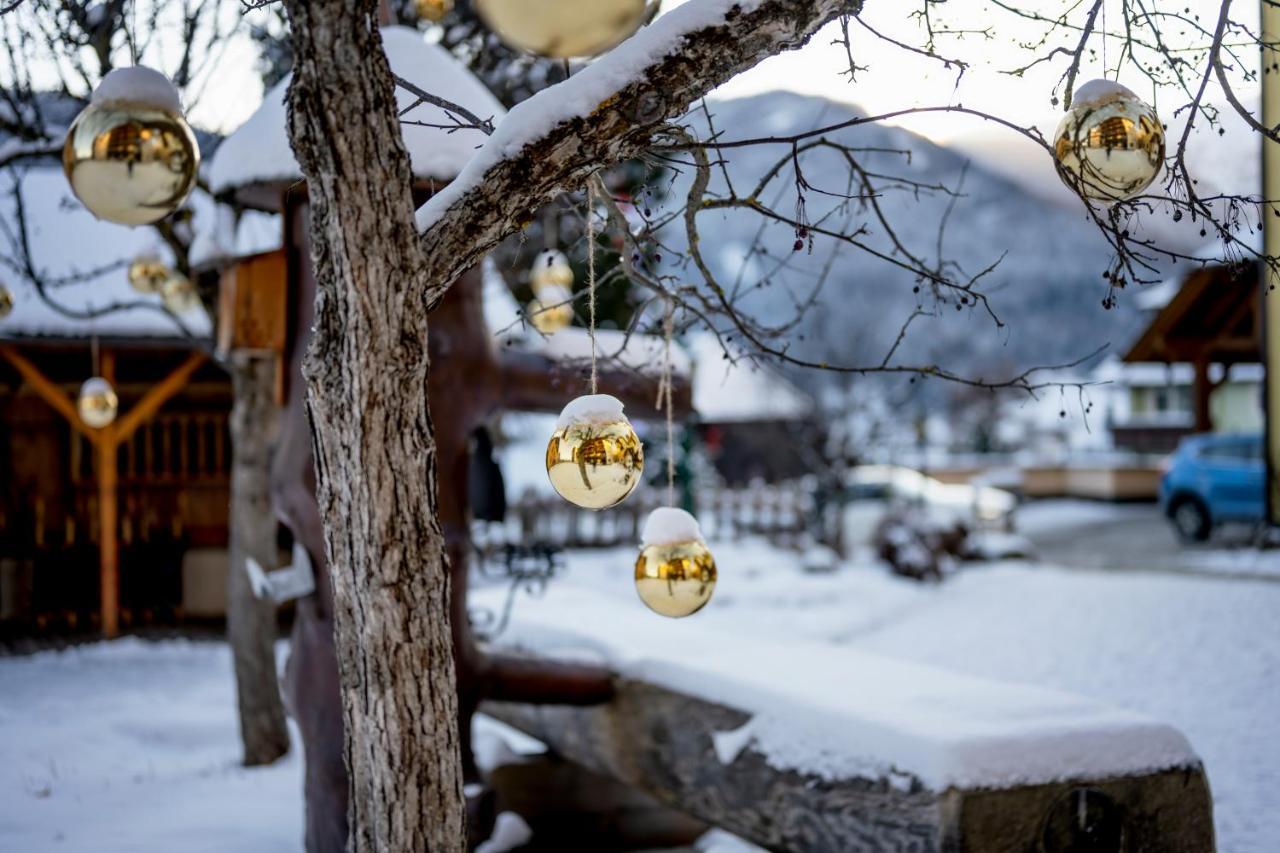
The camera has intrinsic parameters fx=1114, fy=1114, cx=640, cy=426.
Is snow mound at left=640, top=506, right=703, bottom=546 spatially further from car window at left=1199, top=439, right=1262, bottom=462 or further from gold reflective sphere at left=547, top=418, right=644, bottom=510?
car window at left=1199, top=439, right=1262, bottom=462

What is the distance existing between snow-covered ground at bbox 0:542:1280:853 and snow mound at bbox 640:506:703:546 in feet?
6.76

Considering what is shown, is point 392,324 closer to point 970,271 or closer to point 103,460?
point 103,460

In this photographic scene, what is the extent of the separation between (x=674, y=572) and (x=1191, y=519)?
43.0ft

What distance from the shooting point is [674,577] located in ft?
11.2

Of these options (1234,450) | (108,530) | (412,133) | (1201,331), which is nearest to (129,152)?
(412,133)

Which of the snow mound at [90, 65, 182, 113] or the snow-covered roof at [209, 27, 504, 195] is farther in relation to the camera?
the snow-covered roof at [209, 27, 504, 195]

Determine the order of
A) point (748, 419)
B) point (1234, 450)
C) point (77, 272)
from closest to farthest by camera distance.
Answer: point (77, 272)
point (1234, 450)
point (748, 419)

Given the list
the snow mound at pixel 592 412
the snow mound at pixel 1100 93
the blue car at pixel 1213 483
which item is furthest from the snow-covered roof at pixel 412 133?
the blue car at pixel 1213 483

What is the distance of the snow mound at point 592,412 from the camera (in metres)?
2.84

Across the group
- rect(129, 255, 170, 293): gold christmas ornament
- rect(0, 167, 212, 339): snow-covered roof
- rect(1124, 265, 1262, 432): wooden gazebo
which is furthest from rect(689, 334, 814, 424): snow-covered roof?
rect(129, 255, 170, 293): gold christmas ornament

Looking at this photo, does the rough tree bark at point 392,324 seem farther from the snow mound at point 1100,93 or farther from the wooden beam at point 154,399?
the wooden beam at point 154,399

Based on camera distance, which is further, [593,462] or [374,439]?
[593,462]

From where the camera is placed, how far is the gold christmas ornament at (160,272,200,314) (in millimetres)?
6863

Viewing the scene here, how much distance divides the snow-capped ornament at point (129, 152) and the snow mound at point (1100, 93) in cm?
211
